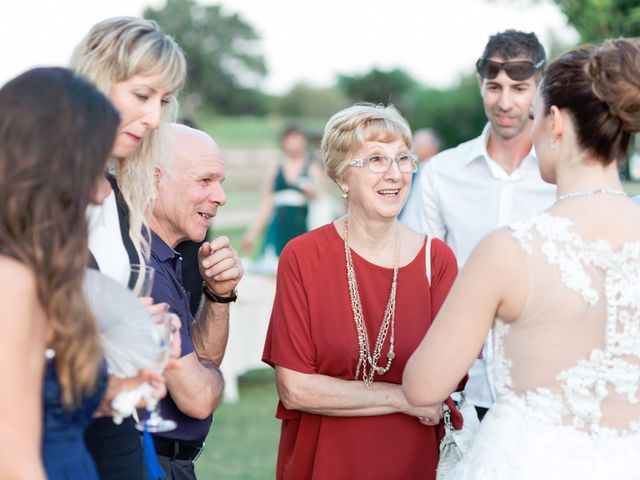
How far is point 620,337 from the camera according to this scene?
2277 millimetres

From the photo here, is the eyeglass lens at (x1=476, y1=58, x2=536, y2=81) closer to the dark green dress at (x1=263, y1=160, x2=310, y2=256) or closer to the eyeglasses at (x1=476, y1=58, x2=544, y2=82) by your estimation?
the eyeglasses at (x1=476, y1=58, x2=544, y2=82)

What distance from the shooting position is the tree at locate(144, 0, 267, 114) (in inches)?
2921

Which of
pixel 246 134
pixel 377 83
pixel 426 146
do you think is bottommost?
pixel 426 146

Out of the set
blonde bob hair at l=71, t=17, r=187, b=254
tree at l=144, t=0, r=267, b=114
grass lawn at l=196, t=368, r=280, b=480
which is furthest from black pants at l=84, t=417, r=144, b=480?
tree at l=144, t=0, r=267, b=114

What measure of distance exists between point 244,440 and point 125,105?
476cm

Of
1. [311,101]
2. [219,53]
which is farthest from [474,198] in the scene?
[219,53]

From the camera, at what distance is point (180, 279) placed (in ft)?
10.2

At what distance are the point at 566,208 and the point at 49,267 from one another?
53.5 inches

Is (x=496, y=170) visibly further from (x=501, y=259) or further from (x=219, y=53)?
(x=219, y=53)

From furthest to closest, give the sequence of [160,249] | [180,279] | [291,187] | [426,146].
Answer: [426,146] < [291,187] < [180,279] < [160,249]

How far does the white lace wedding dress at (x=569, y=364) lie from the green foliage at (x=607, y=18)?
481 cm

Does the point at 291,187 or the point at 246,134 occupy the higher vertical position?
the point at 246,134

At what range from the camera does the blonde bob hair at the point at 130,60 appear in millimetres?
2555

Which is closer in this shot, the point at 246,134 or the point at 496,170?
the point at 496,170
